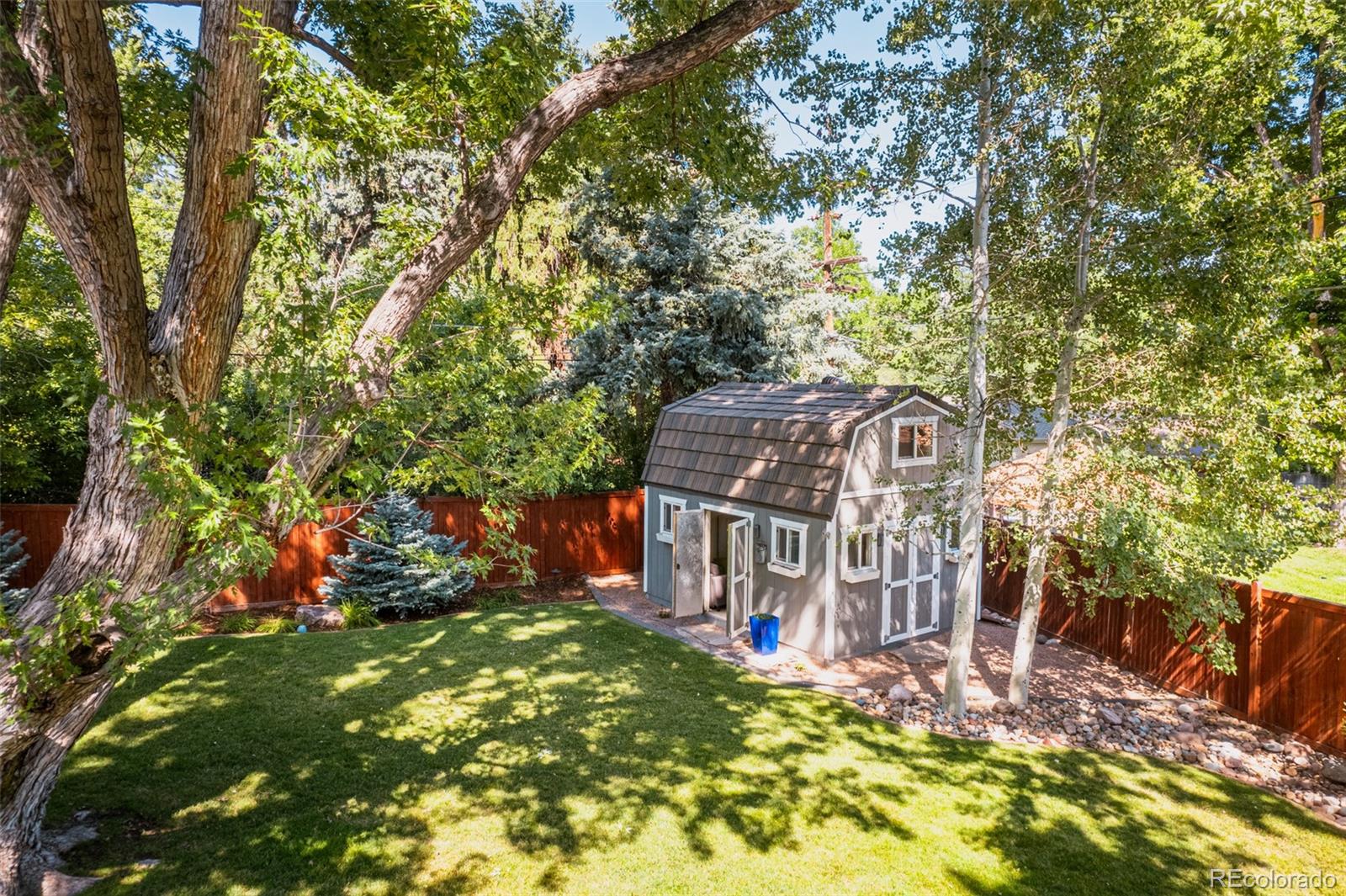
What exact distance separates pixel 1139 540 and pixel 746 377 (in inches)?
347

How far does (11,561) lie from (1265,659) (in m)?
15.2

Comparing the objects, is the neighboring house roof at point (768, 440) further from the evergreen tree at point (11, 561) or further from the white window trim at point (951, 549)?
the evergreen tree at point (11, 561)

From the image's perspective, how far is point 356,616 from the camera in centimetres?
964

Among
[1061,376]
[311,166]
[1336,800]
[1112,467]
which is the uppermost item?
[311,166]

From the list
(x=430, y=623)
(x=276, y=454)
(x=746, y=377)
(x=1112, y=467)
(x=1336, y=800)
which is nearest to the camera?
(x=276, y=454)

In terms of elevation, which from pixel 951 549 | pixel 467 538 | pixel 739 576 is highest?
pixel 951 549

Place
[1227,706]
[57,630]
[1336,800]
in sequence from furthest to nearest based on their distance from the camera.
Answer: [1227,706] < [1336,800] < [57,630]

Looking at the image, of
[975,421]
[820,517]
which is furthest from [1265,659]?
[820,517]

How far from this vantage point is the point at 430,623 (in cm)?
966

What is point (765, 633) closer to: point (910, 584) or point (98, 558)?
point (910, 584)

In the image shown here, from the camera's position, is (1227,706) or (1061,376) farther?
(1227,706)

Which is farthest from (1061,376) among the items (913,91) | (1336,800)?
(1336,800)

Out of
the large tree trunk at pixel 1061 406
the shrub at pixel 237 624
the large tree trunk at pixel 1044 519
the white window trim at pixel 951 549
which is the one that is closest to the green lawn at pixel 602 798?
the large tree trunk at pixel 1044 519

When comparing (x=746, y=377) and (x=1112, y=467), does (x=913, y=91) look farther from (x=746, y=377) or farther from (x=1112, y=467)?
(x=746, y=377)
